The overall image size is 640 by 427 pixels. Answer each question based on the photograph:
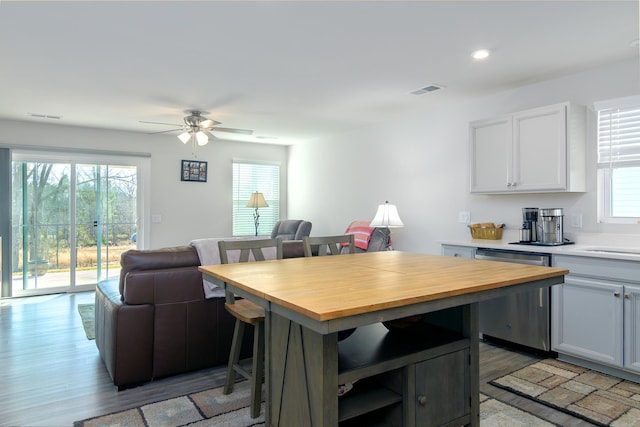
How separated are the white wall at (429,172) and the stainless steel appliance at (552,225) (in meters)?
0.21

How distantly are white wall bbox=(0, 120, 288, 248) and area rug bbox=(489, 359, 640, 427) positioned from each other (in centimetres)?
522

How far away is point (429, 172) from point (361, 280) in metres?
3.31

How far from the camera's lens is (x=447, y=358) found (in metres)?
1.91

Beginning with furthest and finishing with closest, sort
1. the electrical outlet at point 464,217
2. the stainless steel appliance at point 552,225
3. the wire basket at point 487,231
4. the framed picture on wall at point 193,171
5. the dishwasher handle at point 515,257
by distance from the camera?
the framed picture on wall at point 193,171 → the electrical outlet at point 464,217 → the wire basket at point 487,231 → the stainless steel appliance at point 552,225 → the dishwasher handle at point 515,257

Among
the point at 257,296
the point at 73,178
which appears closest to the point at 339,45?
the point at 257,296

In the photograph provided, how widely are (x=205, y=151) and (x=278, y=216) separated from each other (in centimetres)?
181

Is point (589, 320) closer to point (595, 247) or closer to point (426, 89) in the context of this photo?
point (595, 247)

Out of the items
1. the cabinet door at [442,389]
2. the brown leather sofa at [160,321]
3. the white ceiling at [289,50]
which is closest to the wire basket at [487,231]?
the white ceiling at [289,50]

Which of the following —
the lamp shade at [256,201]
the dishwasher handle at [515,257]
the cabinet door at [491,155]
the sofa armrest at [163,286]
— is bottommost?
the sofa armrest at [163,286]

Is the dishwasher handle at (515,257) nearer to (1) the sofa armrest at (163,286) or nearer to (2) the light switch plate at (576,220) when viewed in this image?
(2) the light switch plate at (576,220)

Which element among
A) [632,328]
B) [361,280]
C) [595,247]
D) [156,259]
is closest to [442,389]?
[361,280]

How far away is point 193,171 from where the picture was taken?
262 inches

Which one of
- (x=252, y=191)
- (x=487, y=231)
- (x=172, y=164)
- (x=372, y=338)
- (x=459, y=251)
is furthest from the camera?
(x=252, y=191)

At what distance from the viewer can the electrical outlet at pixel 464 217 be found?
438 cm
